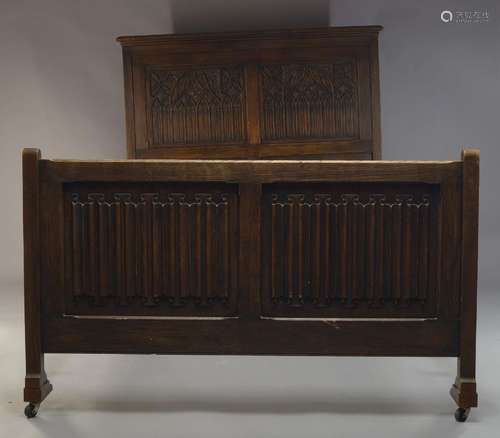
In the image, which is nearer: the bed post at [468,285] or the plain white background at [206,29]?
the bed post at [468,285]

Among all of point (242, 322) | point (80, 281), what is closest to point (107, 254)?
point (80, 281)

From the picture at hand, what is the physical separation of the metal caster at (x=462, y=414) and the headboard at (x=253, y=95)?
74.1 inches

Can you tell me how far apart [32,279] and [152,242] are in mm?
392

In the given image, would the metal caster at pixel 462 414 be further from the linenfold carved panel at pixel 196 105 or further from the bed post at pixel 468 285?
the linenfold carved panel at pixel 196 105

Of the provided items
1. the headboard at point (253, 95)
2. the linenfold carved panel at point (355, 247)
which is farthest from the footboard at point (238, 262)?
the headboard at point (253, 95)

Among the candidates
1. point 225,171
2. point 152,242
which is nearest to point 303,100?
point 225,171

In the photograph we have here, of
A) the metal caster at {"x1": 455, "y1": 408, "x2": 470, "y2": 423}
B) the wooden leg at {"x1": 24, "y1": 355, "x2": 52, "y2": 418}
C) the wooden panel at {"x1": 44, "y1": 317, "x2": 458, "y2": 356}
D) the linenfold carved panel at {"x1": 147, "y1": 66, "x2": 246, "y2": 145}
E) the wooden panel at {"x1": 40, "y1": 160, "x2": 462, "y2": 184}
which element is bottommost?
the metal caster at {"x1": 455, "y1": 408, "x2": 470, "y2": 423}

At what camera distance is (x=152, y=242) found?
2.22 m

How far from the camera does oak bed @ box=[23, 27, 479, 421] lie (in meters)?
2.17

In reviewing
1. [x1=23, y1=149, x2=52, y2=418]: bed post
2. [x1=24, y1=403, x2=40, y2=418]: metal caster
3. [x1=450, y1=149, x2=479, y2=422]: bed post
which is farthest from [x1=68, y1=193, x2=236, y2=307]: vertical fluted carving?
[x1=450, y1=149, x2=479, y2=422]: bed post

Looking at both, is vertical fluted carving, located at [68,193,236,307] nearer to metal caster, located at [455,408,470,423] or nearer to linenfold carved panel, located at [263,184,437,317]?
linenfold carved panel, located at [263,184,437,317]

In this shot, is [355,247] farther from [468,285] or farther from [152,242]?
[152,242]

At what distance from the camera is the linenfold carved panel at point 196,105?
3877mm

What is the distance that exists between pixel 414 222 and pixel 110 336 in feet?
3.38
